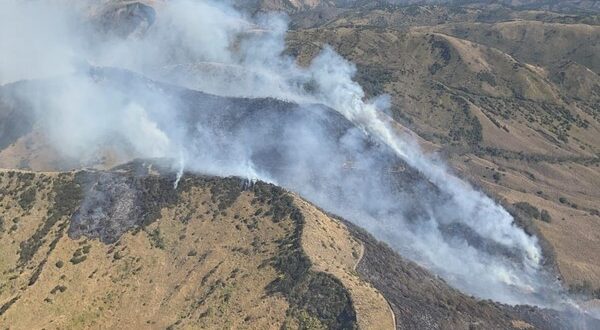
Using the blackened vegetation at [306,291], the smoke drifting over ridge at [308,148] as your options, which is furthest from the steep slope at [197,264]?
the smoke drifting over ridge at [308,148]

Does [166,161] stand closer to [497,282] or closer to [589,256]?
[497,282]

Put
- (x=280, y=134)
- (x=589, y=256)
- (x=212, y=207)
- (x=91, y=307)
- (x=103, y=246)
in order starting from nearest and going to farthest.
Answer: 1. (x=91, y=307)
2. (x=103, y=246)
3. (x=212, y=207)
4. (x=589, y=256)
5. (x=280, y=134)

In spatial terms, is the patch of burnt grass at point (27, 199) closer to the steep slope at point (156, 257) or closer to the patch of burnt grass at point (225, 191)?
the steep slope at point (156, 257)

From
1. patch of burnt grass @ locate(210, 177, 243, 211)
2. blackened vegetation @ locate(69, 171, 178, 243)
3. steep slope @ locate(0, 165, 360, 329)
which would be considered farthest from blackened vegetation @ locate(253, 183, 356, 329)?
blackened vegetation @ locate(69, 171, 178, 243)

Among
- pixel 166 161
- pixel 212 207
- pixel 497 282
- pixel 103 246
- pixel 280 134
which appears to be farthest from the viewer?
pixel 280 134

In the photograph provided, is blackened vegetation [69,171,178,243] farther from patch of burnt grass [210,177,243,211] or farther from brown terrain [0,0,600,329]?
patch of burnt grass [210,177,243,211]

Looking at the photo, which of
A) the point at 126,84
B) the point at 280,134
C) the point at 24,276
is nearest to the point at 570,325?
the point at 280,134
